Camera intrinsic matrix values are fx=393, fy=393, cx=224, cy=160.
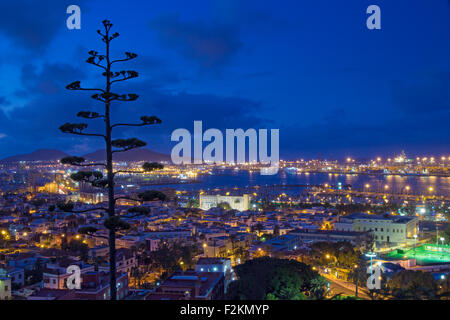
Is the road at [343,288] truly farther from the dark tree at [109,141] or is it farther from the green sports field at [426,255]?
the dark tree at [109,141]

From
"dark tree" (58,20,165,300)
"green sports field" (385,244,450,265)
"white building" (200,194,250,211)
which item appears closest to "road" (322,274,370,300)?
"green sports field" (385,244,450,265)

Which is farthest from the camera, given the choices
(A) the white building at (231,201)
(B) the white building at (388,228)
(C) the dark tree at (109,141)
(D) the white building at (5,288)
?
(A) the white building at (231,201)

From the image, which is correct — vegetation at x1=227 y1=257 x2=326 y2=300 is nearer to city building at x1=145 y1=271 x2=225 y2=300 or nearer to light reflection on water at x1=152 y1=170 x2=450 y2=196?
city building at x1=145 y1=271 x2=225 y2=300

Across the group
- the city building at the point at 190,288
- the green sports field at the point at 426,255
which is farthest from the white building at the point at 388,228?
the city building at the point at 190,288

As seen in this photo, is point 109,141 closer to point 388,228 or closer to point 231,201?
point 388,228

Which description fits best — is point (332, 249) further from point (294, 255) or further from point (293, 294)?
point (293, 294)

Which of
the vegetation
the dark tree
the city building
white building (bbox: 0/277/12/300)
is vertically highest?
the dark tree
